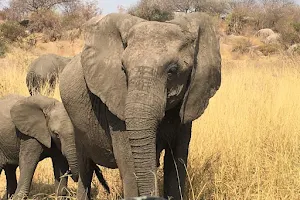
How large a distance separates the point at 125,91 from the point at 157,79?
0.31 meters

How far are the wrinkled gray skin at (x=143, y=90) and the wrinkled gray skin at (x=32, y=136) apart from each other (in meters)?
1.32

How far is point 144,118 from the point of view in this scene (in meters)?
2.45

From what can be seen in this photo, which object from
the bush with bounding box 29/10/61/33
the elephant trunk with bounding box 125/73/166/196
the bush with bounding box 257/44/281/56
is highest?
the bush with bounding box 29/10/61/33

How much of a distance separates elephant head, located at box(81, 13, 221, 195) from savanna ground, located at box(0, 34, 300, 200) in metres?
0.66

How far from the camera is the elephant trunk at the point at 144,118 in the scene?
2455mm

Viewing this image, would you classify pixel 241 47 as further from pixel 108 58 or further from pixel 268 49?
pixel 108 58

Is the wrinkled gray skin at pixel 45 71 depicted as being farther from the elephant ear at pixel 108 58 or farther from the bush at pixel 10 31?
the bush at pixel 10 31

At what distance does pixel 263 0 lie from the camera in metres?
39.1

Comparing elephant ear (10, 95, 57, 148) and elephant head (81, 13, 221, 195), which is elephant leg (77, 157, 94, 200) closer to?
elephant ear (10, 95, 57, 148)

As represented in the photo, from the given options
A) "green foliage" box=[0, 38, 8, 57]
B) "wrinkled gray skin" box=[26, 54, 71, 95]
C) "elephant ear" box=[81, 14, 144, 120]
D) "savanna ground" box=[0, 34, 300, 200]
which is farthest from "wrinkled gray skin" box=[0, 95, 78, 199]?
"green foliage" box=[0, 38, 8, 57]

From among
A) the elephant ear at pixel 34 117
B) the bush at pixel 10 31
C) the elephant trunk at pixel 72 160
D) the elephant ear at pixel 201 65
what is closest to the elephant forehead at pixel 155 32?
the elephant ear at pixel 201 65

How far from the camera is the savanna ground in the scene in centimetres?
352

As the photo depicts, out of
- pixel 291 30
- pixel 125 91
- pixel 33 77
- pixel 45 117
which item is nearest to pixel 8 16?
pixel 291 30

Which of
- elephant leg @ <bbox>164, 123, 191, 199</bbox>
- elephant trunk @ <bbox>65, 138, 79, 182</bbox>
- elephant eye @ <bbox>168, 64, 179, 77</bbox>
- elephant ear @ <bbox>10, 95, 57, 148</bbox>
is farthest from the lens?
elephant ear @ <bbox>10, 95, 57, 148</bbox>
